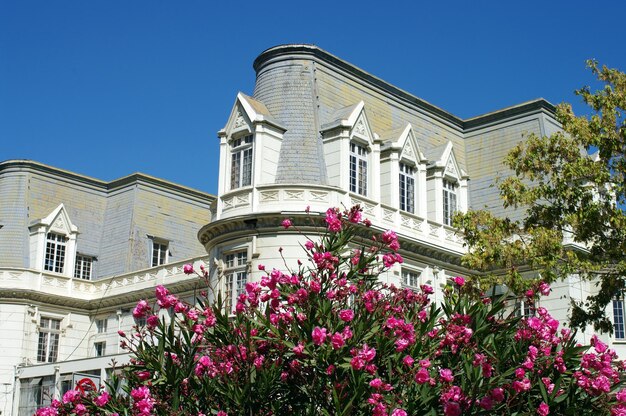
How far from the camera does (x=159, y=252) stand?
49.5m

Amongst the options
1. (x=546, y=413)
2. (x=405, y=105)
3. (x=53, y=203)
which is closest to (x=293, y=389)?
(x=546, y=413)

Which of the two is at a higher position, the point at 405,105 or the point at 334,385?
the point at 405,105

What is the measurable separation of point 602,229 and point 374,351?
13.5 m

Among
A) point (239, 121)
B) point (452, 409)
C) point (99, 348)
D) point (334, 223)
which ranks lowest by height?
point (452, 409)

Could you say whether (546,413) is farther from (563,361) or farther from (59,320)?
(59,320)

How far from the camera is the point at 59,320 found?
46.2 metres

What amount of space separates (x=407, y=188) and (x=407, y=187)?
0.05 m

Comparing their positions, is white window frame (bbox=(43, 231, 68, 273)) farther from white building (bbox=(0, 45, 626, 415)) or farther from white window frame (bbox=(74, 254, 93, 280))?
white window frame (bbox=(74, 254, 93, 280))

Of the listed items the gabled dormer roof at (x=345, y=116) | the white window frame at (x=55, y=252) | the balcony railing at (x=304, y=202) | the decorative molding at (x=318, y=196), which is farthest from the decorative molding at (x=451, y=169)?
the white window frame at (x=55, y=252)

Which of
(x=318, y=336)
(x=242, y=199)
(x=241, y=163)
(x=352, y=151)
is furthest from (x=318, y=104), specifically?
(x=318, y=336)

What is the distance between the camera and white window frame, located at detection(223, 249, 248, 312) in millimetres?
31531

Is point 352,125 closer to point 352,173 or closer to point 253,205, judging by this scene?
point 352,173

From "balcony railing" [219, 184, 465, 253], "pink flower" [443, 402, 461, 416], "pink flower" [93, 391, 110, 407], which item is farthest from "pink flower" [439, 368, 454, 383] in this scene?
"balcony railing" [219, 184, 465, 253]

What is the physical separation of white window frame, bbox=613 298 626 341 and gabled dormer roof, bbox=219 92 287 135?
16.2 meters
